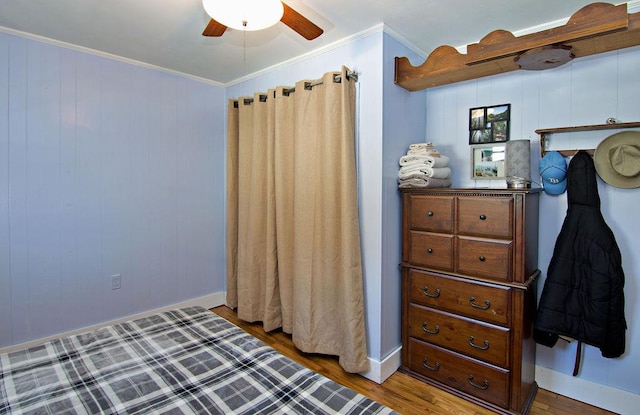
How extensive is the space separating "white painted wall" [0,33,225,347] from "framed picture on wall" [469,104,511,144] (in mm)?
2536

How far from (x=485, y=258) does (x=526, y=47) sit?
49.6 inches

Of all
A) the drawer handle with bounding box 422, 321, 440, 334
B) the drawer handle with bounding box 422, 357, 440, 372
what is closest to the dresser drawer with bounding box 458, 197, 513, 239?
the drawer handle with bounding box 422, 321, 440, 334

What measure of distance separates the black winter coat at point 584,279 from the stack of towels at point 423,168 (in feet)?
2.46

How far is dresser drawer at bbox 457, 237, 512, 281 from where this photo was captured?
202 centimetres

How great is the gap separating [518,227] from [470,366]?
938 millimetres

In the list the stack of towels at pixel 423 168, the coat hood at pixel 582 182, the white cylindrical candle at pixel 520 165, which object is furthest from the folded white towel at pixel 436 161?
the coat hood at pixel 582 182

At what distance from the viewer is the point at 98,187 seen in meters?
2.86

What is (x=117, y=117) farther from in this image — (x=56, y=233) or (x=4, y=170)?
(x=56, y=233)

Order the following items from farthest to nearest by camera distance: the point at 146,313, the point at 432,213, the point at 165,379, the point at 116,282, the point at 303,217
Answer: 1. the point at 146,313
2. the point at 116,282
3. the point at 303,217
4. the point at 432,213
5. the point at 165,379

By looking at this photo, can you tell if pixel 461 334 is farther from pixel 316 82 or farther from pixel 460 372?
pixel 316 82

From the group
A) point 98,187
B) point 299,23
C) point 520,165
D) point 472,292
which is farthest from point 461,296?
point 98,187

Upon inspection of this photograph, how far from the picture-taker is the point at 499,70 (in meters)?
2.27

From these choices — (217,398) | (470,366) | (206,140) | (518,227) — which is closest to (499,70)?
(518,227)

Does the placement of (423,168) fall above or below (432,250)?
above
